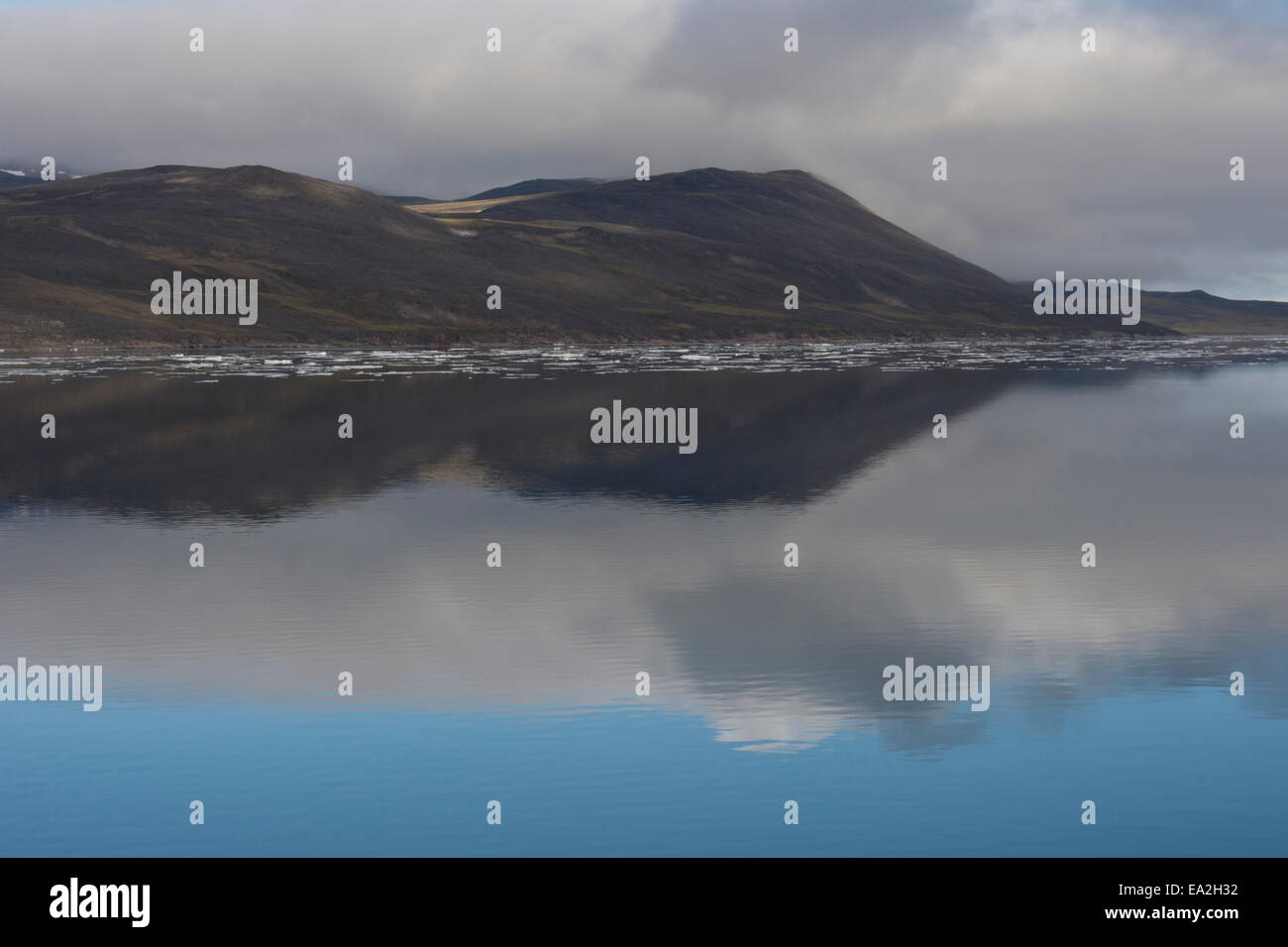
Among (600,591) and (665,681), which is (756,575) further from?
(665,681)

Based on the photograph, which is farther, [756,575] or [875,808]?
[756,575]

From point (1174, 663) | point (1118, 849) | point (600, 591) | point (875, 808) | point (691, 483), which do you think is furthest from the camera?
point (691, 483)
